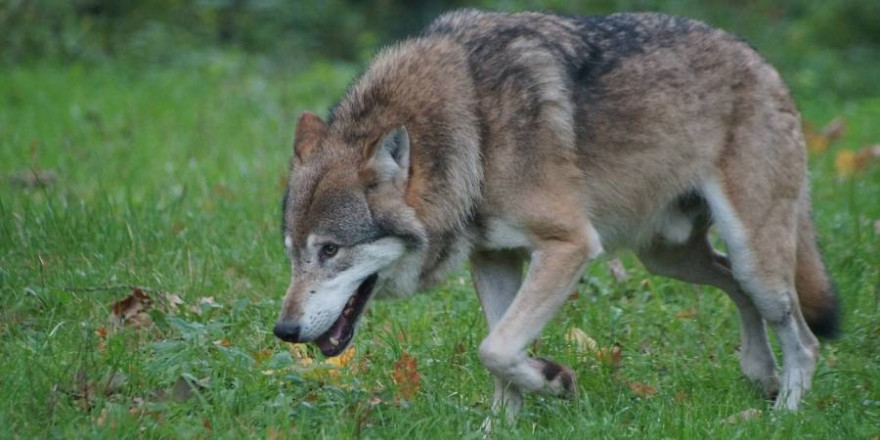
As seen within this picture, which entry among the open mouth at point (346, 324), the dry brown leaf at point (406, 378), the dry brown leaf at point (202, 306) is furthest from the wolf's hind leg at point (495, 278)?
the dry brown leaf at point (202, 306)

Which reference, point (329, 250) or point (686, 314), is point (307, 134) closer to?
point (329, 250)

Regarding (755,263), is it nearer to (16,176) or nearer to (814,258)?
(814,258)

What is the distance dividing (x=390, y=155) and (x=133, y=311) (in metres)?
1.59

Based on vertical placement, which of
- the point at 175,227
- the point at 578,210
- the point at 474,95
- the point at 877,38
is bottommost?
the point at 877,38

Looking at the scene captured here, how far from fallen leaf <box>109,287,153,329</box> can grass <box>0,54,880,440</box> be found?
0.07 m

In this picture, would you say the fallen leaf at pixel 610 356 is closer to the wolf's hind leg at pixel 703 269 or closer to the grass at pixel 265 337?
the grass at pixel 265 337

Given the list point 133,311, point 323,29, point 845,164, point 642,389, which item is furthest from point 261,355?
point 323,29

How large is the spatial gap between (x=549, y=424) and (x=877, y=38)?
11252 millimetres

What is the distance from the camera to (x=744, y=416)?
5000 millimetres

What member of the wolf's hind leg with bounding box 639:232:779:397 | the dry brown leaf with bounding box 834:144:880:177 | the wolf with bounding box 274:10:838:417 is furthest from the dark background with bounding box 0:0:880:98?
the wolf with bounding box 274:10:838:417

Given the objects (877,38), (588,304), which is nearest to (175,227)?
(588,304)

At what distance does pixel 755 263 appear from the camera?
552 centimetres

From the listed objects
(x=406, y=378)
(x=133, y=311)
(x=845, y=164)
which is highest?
(x=133, y=311)

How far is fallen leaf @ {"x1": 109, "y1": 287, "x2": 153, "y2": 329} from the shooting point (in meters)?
5.53
